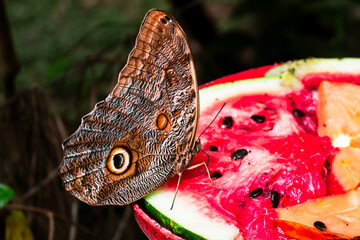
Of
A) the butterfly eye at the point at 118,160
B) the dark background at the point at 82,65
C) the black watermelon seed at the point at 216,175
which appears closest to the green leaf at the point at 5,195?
the dark background at the point at 82,65

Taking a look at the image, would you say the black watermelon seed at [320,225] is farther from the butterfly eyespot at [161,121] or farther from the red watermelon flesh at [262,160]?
the butterfly eyespot at [161,121]

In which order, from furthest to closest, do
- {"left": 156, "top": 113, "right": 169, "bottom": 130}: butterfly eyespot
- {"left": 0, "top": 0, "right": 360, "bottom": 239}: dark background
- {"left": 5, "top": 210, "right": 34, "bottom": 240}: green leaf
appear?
{"left": 0, "top": 0, "right": 360, "bottom": 239}: dark background
{"left": 5, "top": 210, "right": 34, "bottom": 240}: green leaf
{"left": 156, "top": 113, "right": 169, "bottom": 130}: butterfly eyespot

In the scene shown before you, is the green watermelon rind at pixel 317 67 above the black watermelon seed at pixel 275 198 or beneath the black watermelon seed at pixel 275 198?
above

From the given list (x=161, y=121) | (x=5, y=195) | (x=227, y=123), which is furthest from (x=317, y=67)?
(x=5, y=195)

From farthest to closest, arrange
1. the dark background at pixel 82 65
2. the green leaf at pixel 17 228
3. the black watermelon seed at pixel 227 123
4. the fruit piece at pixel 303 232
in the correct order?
the dark background at pixel 82 65, the green leaf at pixel 17 228, the black watermelon seed at pixel 227 123, the fruit piece at pixel 303 232

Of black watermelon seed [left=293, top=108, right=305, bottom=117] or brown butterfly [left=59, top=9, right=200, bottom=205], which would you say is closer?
brown butterfly [left=59, top=9, right=200, bottom=205]

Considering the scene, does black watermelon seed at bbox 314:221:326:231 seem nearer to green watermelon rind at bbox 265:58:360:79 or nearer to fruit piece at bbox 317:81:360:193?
fruit piece at bbox 317:81:360:193

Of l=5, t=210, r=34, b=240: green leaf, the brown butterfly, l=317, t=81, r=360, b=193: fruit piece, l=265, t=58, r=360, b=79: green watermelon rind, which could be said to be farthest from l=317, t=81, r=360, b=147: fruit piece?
l=5, t=210, r=34, b=240: green leaf
